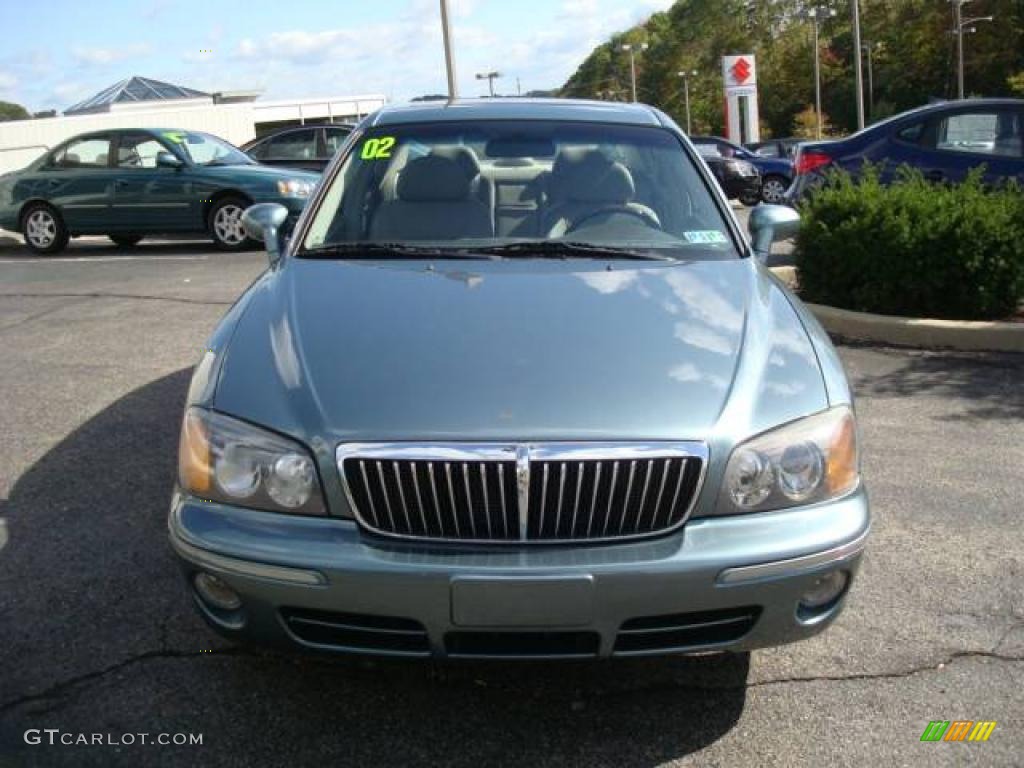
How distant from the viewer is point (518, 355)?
279 cm

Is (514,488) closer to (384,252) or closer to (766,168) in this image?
(384,252)

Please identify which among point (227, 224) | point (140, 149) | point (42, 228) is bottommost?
point (227, 224)

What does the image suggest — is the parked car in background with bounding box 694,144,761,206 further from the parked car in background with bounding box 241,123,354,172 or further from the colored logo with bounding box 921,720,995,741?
the colored logo with bounding box 921,720,995,741

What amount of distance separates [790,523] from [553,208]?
5.84ft

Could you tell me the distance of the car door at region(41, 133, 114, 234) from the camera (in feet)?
41.9

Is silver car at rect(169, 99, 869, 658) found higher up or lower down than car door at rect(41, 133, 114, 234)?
lower down

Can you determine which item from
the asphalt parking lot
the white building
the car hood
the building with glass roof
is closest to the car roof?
the car hood

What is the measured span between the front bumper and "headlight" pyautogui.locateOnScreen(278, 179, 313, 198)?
33.0 ft

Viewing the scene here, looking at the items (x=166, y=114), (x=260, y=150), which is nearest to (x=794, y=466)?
(x=260, y=150)

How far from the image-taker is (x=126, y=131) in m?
12.7

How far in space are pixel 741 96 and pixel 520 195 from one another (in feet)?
120

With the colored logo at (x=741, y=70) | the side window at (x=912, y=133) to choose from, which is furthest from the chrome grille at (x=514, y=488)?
the colored logo at (x=741, y=70)

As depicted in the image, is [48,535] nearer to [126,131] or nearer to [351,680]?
[351,680]

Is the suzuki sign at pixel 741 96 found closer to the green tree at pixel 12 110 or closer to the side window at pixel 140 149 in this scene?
the side window at pixel 140 149
